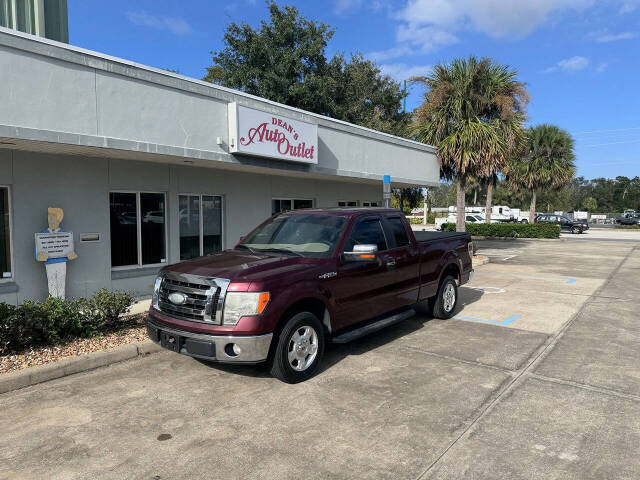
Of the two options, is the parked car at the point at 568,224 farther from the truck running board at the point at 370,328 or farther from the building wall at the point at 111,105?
the truck running board at the point at 370,328

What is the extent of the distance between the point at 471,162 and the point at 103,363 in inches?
551

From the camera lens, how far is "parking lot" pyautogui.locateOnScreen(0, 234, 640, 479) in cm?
332

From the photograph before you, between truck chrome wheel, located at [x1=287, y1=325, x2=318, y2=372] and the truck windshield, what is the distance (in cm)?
92

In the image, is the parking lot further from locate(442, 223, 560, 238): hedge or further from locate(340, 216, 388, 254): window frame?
locate(442, 223, 560, 238): hedge

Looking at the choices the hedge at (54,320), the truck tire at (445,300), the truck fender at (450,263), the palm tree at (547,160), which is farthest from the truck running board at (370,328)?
the palm tree at (547,160)

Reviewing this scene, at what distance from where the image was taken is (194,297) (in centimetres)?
469

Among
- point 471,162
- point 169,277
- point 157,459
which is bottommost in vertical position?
point 157,459

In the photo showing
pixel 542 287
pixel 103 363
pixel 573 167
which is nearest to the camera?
pixel 103 363

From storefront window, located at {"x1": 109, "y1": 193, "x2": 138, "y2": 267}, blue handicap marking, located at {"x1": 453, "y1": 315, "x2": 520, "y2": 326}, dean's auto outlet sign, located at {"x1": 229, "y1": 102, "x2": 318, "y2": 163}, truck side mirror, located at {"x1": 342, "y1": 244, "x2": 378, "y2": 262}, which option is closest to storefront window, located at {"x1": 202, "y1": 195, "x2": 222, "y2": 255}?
storefront window, located at {"x1": 109, "y1": 193, "x2": 138, "y2": 267}

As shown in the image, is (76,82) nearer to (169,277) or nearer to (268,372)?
(169,277)

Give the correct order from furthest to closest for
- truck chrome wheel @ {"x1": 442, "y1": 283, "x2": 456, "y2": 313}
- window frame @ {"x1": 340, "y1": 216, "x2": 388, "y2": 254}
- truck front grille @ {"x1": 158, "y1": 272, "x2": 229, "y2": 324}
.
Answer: truck chrome wheel @ {"x1": 442, "y1": 283, "x2": 456, "y2": 313}, window frame @ {"x1": 340, "y1": 216, "x2": 388, "y2": 254}, truck front grille @ {"x1": 158, "y1": 272, "x2": 229, "y2": 324}

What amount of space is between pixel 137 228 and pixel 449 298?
Answer: 6.47 metres

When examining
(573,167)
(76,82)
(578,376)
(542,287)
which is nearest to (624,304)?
(542,287)

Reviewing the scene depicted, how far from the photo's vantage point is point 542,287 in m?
11.2
